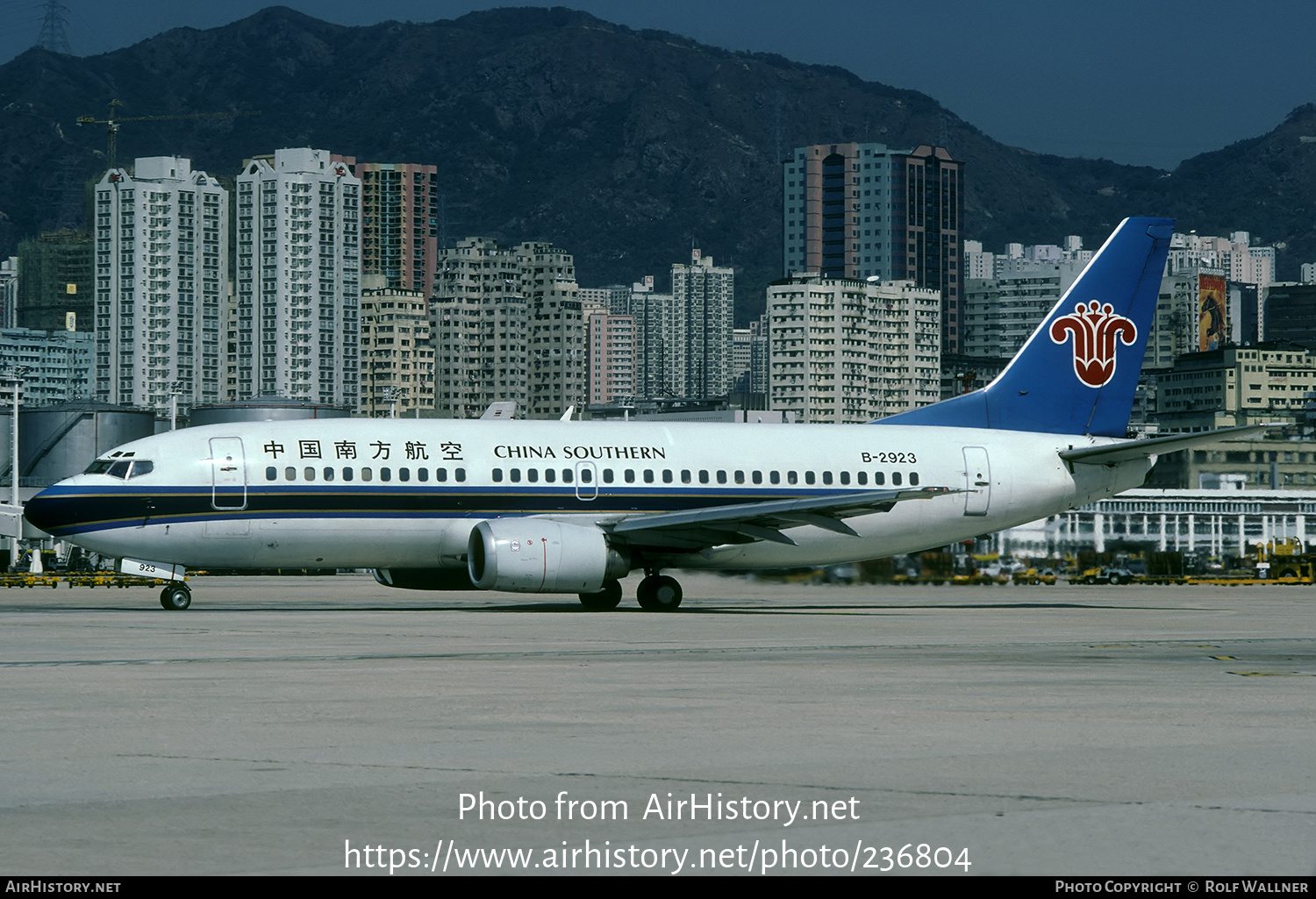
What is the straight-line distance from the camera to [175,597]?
3891cm

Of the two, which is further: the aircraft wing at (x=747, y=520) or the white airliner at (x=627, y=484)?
the aircraft wing at (x=747, y=520)

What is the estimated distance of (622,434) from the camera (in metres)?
42.2

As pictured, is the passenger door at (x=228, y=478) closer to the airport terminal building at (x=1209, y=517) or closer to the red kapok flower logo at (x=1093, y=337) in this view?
the red kapok flower logo at (x=1093, y=337)

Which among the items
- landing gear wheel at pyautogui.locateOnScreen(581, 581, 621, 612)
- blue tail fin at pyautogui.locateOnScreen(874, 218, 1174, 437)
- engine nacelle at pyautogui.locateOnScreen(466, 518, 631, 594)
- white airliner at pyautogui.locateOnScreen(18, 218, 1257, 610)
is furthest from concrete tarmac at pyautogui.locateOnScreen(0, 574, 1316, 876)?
blue tail fin at pyautogui.locateOnScreen(874, 218, 1174, 437)

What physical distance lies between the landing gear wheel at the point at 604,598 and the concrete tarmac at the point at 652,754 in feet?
37.0

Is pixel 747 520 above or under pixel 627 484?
under

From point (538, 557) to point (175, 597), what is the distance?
855 centimetres

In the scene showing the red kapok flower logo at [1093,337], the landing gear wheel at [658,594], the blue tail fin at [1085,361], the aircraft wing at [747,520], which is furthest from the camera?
the red kapok flower logo at [1093,337]

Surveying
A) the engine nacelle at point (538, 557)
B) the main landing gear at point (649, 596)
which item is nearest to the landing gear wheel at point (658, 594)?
the main landing gear at point (649, 596)

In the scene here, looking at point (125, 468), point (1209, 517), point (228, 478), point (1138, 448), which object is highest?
point (1138, 448)

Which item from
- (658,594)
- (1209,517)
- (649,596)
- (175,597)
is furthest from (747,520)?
(1209,517)

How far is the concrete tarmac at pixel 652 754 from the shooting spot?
31.5 ft

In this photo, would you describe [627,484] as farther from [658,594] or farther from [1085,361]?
[1085,361]

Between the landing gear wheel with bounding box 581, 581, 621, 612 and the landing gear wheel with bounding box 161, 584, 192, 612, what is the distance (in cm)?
918
